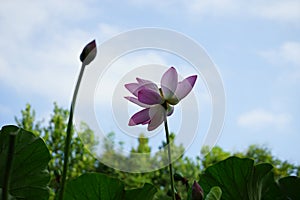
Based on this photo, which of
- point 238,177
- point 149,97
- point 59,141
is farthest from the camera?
point 59,141

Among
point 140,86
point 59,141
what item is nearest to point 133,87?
point 140,86

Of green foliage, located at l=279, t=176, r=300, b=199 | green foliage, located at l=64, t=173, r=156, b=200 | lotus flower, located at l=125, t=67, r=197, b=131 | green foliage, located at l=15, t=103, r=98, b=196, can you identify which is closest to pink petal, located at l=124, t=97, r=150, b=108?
lotus flower, located at l=125, t=67, r=197, b=131

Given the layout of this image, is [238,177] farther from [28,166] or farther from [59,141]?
[59,141]

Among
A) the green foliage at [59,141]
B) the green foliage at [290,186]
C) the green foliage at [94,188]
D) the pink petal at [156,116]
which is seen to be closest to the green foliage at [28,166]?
the green foliage at [94,188]

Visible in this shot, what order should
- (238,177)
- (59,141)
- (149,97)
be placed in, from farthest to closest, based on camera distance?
(59,141) < (238,177) < (149,97)

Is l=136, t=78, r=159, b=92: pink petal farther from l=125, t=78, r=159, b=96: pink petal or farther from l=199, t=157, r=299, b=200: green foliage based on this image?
l=199, t=157, r=299, b=200: green foliage

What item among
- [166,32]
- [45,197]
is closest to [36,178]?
[45,197]

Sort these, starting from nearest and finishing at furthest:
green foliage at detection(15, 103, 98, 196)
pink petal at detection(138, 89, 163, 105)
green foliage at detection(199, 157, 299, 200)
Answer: pink petal at detection(138, 89, 163, 105)
green foliage at detection(199, 157, 299, 200)
green foliage at detection(15, 103, 98, 196)

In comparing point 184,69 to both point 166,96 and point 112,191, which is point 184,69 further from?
point 112,191
